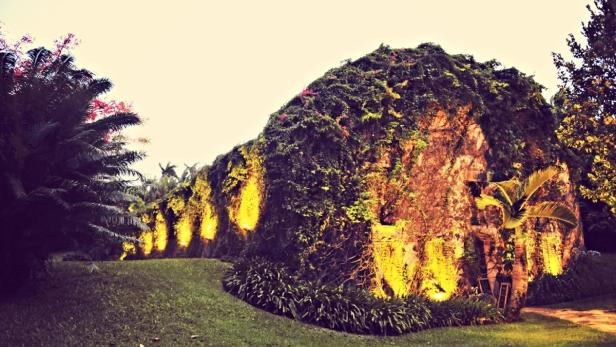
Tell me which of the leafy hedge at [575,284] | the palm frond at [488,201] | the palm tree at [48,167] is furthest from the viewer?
the leafy hedge at [575,284]

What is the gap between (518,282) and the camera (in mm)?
13250

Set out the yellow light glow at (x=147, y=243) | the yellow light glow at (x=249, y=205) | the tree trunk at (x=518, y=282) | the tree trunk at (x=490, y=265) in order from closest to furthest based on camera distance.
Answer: the tree trunk at (x=518, y=282) < the yellow light glow at (x=249, y=205) < the tree trunk at (x=490, y=265) < the yellow light glow at (x=147, y=243)

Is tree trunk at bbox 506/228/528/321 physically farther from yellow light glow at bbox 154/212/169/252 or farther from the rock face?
yellow light glow at bbox 154/212/169/252

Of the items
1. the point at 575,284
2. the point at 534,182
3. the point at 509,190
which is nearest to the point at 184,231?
the point at 509,190

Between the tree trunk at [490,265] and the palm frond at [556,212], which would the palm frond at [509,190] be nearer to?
the palm frond at [556,212]

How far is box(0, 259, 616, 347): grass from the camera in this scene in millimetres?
7762

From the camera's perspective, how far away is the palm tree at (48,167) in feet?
27.6

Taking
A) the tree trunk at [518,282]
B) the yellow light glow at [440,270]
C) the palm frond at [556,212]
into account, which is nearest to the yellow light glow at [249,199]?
the yellow light glow at [440,270]

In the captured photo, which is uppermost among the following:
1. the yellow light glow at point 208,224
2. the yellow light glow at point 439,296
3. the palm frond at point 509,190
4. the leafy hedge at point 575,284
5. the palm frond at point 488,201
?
the palm frond at point 509,190

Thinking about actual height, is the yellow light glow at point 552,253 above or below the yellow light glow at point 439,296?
above

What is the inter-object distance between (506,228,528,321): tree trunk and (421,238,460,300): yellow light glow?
1984mm

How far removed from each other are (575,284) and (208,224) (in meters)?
14.2

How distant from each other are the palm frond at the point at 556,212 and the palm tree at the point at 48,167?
11.0 metres

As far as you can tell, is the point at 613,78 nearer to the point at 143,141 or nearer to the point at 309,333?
the point at 309,333
